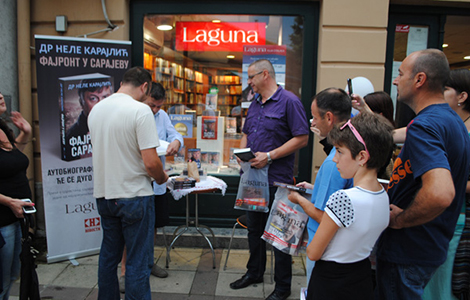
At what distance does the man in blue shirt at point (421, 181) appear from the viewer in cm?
147

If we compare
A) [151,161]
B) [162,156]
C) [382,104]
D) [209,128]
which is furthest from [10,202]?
[382,104]

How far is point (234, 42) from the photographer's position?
4.50 metres

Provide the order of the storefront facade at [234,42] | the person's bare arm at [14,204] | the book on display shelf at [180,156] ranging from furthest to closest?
the book on display shelf at [180,156]
the storefront facade at [234,42]
the person's bare arm at [14,204]

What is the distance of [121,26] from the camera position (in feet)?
13.6

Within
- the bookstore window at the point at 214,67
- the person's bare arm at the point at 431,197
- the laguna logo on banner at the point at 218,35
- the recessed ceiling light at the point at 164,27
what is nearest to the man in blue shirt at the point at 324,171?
the person's bare arm at the point at 431,197

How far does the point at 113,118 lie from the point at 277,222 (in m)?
1.37

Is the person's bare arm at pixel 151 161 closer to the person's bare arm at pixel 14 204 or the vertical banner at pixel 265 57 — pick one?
the person's bare arm at pixel 14 204

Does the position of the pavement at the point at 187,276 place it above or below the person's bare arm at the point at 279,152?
below

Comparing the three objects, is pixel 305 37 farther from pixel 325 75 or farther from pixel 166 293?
pixel 166 293

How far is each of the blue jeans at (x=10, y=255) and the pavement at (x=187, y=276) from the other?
2.48 feet

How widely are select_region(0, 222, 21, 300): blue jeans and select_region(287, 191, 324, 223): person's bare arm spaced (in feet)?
6.62

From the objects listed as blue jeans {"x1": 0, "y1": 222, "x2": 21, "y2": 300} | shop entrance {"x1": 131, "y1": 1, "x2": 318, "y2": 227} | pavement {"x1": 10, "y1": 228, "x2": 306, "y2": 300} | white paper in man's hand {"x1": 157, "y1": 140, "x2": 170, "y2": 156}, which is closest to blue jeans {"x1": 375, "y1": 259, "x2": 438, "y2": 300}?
pavement {"x1": 10, "y1": 228, "x2": 306, "y2": 300}

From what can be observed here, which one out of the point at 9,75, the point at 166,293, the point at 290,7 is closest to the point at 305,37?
the point at 290,7

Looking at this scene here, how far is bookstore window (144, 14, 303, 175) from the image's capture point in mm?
4383
